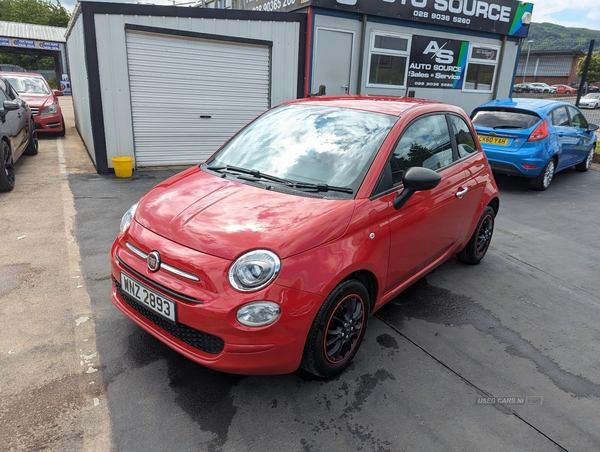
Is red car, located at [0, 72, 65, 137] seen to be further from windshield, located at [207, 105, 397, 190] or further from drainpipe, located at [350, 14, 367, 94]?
windshield, located at [207, 105, 397, 190]

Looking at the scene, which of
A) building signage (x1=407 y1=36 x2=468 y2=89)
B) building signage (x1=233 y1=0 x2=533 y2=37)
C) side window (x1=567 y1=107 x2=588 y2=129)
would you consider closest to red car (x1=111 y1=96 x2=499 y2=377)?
side window (x1=567 y1=107 x2=588 y2=129)

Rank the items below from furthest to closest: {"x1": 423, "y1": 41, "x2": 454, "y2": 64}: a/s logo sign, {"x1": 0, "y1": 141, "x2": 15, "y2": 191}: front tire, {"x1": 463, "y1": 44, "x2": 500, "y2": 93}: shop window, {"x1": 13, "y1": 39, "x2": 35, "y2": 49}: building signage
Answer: {"x1": 13, "y1": 39, "x2": 35, "y2": 49}: building signage
{"x1": 463, "y1": 44, "x2": 500, "y2": 93}: shop window
{"x1": 423, "y1": 41, "x2": 454, "y2": 64}: a/s logo sign
{"x1": 0, "y1": 141, "x2": 15, "y2": 191}: front tire

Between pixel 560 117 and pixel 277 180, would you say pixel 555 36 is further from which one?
pixel 277 180

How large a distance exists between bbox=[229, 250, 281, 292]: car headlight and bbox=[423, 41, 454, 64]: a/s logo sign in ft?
34.7

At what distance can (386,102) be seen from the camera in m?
3.62

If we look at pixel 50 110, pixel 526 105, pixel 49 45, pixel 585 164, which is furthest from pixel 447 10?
pixel 49 45

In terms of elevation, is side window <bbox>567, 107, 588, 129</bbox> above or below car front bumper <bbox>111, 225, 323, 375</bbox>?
above

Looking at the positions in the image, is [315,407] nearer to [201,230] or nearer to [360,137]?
[201,230]

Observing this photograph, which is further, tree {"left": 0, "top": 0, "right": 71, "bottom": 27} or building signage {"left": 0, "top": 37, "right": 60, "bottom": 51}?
tree {"left": 0, "top": 0, "right": 71, "bottom": 27}

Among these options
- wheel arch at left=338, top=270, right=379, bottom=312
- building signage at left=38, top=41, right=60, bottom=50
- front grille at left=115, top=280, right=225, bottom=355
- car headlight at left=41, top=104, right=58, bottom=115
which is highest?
building signage at left=38, top=41, right=60, bottom=50

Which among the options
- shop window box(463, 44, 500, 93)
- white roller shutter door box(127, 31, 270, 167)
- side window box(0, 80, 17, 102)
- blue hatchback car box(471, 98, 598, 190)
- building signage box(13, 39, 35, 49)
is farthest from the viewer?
building signage box(13, 39, 35, 49)

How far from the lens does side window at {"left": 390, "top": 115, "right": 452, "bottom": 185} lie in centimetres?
312

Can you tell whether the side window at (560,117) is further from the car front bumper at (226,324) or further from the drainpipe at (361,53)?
the car front bumper at (226,324)

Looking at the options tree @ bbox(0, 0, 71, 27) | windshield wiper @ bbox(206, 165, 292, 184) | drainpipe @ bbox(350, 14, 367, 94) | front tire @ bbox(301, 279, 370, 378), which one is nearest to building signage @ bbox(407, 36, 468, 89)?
drainpipe @ bbox(350, 14, 367, 94)
